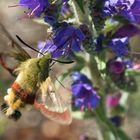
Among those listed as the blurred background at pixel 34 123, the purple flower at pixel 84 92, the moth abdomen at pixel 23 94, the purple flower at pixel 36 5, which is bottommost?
the blurred background at pixel 34 123

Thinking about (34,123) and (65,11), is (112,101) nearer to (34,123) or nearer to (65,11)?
(65,11)

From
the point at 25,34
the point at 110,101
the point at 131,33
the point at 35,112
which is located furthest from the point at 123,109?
the point at 25,34

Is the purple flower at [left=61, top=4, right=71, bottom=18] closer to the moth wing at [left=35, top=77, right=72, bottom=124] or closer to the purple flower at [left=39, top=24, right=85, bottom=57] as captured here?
the purple flower at [left=39, top=24, right=85, bottom=57]

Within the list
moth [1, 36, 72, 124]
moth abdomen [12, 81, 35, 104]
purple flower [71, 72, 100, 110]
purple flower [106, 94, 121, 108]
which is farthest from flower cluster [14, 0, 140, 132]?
purple flower [106, 94, 121, 108]

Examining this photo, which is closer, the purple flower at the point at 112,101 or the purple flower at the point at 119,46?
the purple flower at the point at 119,46

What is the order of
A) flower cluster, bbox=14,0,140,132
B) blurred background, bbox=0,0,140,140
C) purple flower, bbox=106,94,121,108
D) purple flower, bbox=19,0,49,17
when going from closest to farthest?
purple flower, bbox=19,0,49,17 → flower cluster, bbox=14,0,140,132 → purple flower, bbox=106,94,121,108 → blurred background, bbox=0,0,140,140

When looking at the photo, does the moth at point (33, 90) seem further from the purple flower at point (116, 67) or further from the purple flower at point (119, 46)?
Answer: the purple flower at point (116, 67)

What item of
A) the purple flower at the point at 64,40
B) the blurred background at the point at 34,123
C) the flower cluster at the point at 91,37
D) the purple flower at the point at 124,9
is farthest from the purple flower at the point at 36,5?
the blurred background at the point at 34,123
